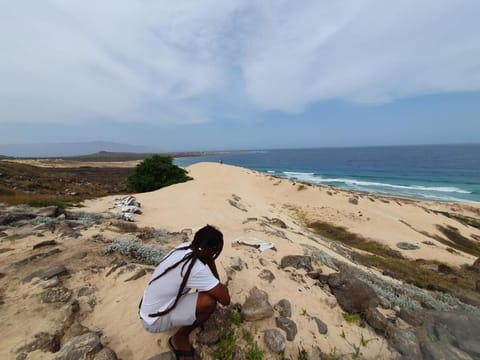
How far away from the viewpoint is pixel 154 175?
903 inches

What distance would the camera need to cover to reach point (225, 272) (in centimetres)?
488

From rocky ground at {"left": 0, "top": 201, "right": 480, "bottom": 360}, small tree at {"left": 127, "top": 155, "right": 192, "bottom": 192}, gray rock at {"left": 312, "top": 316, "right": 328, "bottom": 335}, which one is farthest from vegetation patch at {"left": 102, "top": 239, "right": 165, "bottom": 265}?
small tree at {"left": 127, "top": 155, "right": 192, "bottom": 192}

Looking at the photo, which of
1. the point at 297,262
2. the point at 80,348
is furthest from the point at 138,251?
the point at 297,262

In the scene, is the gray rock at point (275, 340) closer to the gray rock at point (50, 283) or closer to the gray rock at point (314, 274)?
the gray rock at point (314, 274)

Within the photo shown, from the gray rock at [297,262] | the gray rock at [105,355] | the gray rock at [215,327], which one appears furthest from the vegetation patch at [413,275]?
the gray rock at [105,355]

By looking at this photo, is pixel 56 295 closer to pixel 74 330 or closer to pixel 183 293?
pixel 74 330

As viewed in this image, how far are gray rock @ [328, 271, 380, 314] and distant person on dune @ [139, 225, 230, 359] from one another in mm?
2813

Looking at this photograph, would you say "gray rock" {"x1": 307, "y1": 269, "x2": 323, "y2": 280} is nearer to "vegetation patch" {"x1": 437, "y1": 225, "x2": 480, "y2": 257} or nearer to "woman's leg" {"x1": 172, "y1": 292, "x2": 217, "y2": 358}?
"woman's leg" {"x1": 172, "y1": 292, "x2": 217, "y2": 358}

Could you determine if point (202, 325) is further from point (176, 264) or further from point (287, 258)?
point (287, 258)

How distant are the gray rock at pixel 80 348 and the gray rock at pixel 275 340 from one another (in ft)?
7.26

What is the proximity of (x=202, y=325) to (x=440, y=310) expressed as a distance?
5169 mm

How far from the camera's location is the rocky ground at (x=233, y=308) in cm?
315

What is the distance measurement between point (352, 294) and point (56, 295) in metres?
5.32

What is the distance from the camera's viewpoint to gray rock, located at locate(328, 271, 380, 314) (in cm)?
438
